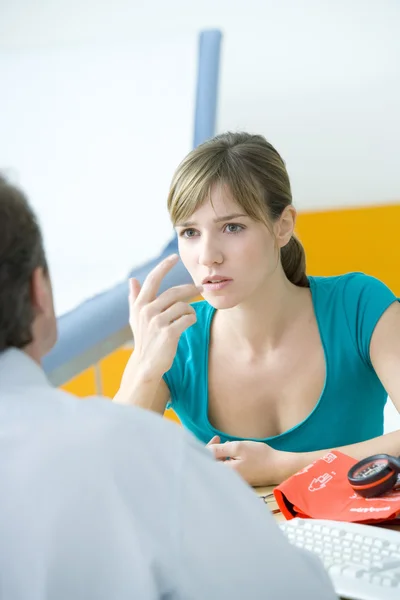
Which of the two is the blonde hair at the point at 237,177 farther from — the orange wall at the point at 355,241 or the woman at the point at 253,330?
the orange wall at the point at 355,241

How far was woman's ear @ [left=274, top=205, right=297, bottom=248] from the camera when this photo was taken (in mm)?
1489

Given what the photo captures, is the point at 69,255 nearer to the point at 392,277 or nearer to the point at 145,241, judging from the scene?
the point at 145,241

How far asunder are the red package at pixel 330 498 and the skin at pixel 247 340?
7 cm

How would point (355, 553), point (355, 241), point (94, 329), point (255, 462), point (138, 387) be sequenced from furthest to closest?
point (355, 241)
point (94, 329)
point (138, 387)
point (255, 462)
point (355, 553)

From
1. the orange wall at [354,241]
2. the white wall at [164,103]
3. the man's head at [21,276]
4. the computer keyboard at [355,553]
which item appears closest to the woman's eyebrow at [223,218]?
the computer keyboard at [355,553]

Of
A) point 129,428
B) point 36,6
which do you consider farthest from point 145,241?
point 129,428

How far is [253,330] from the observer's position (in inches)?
59.6

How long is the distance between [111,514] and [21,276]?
0.21 metres

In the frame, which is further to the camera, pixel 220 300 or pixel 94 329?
pixel 94 329

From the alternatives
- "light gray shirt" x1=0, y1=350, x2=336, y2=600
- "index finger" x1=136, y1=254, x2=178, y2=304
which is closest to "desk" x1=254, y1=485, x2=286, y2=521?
"index finger" x1=136, y1=254, x2=178, y2=304

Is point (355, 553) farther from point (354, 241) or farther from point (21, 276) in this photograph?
point (354, 241)

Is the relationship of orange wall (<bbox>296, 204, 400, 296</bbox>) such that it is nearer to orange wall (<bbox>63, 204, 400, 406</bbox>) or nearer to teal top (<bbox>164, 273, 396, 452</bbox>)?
orange wall (<bbox>63, 204, 400, 406</bbox>)

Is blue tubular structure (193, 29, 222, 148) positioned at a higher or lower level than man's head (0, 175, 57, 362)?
lower

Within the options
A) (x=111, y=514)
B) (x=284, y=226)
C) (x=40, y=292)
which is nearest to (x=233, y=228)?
(x=284, y=226)
